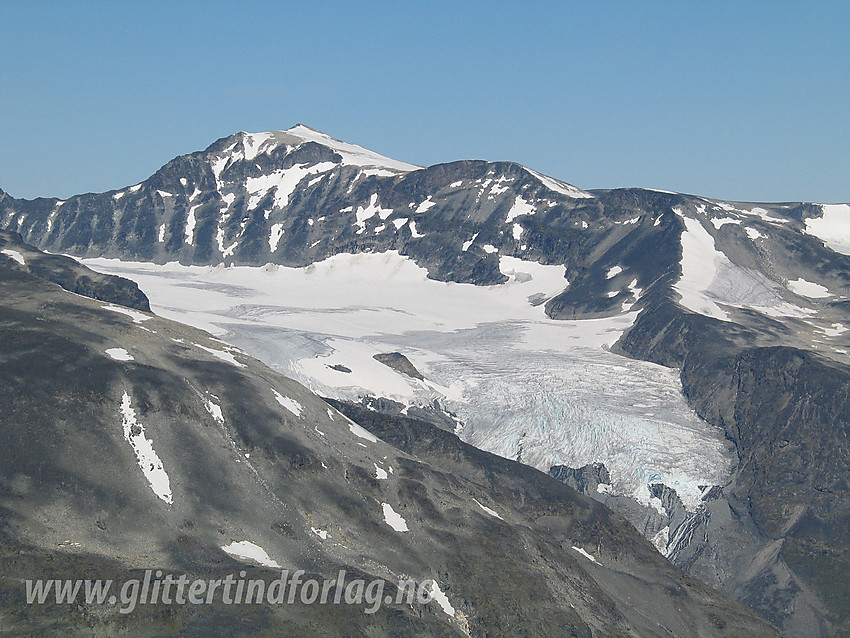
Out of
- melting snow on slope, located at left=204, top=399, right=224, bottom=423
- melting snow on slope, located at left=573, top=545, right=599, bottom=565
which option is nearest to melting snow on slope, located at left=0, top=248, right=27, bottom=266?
melting snow on slope, located at left=204, top=399, right=224, bottom=423

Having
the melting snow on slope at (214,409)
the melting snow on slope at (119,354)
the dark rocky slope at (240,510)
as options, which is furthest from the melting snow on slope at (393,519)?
the melting snow on slope at (119,354)

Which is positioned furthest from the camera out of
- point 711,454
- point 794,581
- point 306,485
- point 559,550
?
point 711,454

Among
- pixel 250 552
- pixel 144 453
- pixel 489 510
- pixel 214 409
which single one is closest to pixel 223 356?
pixel 214 409

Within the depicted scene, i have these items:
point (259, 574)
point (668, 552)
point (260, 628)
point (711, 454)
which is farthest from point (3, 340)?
point (711, 454)

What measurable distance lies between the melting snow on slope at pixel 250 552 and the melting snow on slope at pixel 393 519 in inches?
691

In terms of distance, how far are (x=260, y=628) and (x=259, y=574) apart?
25.3 feet

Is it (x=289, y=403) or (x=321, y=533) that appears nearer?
(x=321, y=533)

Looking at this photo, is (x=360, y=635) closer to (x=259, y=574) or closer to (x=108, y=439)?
(x=259, y=574)

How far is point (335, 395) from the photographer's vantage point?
601 ft

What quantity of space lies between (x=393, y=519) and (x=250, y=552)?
20026 millimetres

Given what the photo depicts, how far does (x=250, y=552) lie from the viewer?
83.4 metres

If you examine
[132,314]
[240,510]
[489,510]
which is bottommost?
[489,510]

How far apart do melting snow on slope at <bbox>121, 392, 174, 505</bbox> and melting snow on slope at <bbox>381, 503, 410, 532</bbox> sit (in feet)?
74.0

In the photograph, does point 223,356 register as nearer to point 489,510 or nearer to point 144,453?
point 144,453
